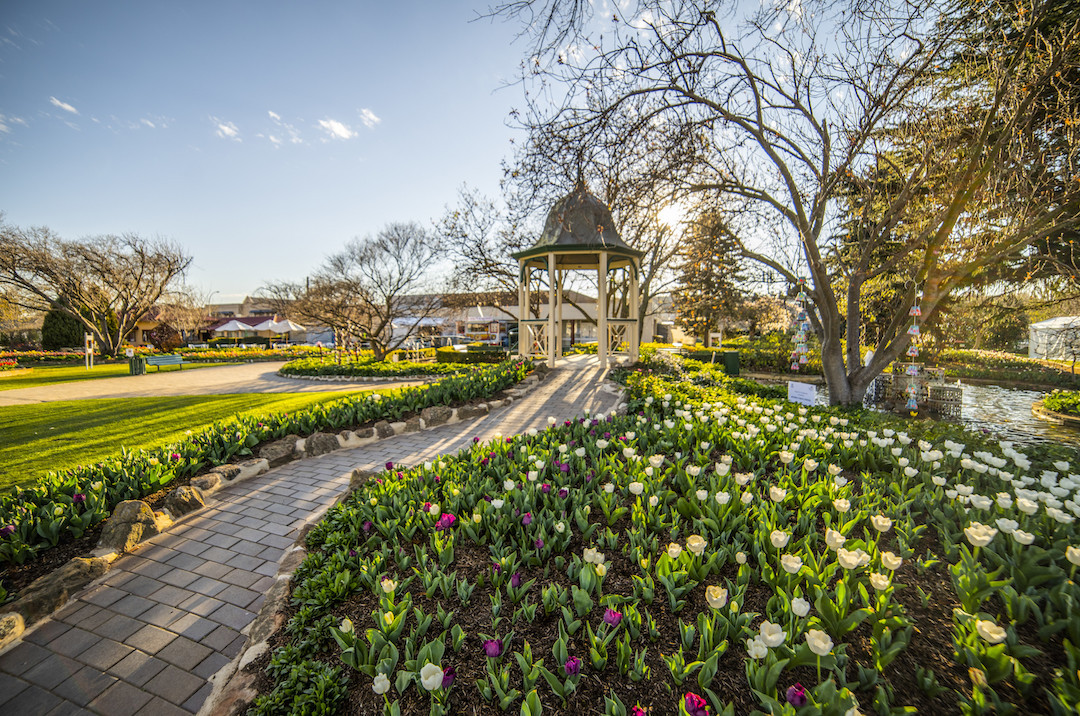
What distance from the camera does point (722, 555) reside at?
2.47 m

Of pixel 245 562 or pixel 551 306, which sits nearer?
pixel 245 562

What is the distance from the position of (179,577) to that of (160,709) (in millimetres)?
1332

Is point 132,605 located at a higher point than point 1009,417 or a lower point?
higher

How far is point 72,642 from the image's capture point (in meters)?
2.56

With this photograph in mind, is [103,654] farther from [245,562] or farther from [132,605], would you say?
[245,562]

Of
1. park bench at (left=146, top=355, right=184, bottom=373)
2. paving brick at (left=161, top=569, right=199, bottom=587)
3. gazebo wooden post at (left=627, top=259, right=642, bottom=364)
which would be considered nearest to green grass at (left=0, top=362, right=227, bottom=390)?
park bench at (left=146, top=355, right=184, bottom=373)

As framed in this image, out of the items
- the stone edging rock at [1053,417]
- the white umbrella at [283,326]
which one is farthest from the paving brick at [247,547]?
the white umbrella at [283,326]

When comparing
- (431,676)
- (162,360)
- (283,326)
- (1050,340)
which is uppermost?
(283,326)

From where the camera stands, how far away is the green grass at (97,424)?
17.3ft

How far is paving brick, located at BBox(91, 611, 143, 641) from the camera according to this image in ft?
8.58

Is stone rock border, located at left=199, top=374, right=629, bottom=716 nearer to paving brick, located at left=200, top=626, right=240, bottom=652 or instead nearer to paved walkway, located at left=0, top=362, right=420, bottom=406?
paving brick, located at left=200, top=626, right=240, bottom=652

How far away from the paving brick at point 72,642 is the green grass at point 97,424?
10.3ft

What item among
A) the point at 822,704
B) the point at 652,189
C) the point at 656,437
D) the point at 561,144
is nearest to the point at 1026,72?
the point at 652,189

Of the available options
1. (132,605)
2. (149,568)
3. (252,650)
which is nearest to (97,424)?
(149,568)
